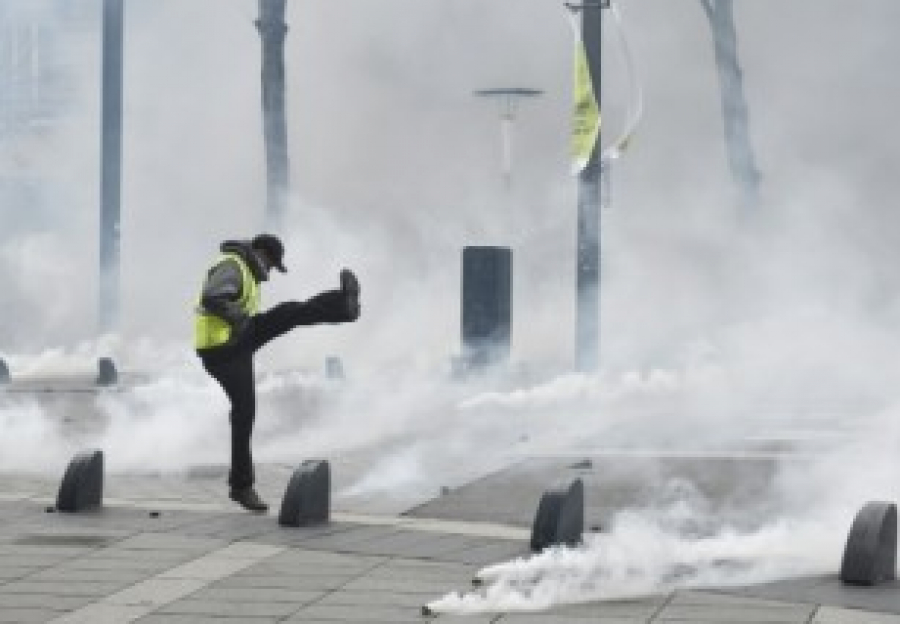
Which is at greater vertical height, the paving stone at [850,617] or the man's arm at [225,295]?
the man's arm at [225,295]

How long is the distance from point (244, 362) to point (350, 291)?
79cm

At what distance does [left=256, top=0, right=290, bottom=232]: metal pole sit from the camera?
33281 mm

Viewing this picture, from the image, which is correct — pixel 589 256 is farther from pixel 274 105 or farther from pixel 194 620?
pixel 194 620

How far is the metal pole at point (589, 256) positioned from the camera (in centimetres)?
2364

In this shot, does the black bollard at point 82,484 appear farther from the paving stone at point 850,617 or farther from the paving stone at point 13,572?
the paving stone at point 850,617

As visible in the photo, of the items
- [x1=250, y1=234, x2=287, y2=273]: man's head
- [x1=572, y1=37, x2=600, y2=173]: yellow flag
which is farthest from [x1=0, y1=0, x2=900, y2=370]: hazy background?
[x1=250, y1=234, x2=287, y2=273]: man's head

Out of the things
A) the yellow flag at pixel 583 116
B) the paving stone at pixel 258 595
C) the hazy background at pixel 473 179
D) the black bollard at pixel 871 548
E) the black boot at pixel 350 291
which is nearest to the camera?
the paving stone at pixel 258 595

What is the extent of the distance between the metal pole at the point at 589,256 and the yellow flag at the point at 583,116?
67mm

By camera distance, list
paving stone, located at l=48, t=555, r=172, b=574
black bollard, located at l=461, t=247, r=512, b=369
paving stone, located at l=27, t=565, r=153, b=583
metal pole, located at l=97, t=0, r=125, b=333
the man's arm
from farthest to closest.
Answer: metal pole, located at l=97, t=0, r=125, b=333 < black bollard, located at l=461, t=247, r=512, b=369 < the man's arm < paving stone, located at l=48, t=555, r=172, b=574 < paving stone, located at l=27, t=565, r=153, b=583

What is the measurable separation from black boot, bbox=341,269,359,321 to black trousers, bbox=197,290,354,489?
22 cm

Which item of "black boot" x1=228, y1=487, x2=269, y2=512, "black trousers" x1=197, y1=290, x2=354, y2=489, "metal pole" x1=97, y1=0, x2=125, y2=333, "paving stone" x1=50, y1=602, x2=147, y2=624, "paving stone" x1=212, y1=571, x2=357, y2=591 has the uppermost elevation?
"metal pole" x1=97, y1=0, x2=125, y2=333

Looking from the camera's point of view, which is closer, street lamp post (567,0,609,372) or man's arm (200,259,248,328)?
man's arm (200,259,248,328)

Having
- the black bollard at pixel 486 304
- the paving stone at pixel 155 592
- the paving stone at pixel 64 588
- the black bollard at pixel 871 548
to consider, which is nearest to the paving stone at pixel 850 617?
the black bollard at pixel 871 548

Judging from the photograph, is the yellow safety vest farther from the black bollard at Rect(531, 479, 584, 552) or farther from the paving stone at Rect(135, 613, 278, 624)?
the paving stone at Rect(135, 613, 278, 624)
